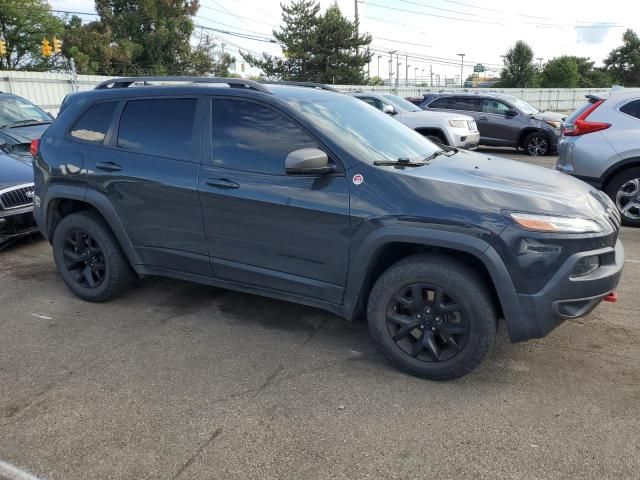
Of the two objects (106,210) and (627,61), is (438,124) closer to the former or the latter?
(106,210)

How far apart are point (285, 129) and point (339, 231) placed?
0.81 meters

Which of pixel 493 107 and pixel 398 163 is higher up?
pixel 493 107

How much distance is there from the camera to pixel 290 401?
3.14 m

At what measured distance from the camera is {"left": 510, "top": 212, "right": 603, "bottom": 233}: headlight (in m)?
2.96

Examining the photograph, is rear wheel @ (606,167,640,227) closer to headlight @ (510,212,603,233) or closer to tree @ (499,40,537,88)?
headlight @ (510,212,603,233)

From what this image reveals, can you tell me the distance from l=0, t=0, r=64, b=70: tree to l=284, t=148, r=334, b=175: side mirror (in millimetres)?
52163

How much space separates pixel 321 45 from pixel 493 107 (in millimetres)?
33882

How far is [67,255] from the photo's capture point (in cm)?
466

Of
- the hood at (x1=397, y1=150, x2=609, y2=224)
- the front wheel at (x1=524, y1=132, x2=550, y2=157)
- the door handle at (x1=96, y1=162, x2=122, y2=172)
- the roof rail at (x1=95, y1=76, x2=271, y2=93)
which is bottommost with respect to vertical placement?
the front wheel at (x1=524, y1=132, x2=550, y2=157)

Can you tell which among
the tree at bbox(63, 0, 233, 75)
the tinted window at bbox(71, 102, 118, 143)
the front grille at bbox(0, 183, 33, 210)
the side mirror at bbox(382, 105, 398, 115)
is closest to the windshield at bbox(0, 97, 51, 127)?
the front grille at bbox(0, 183, 33, 210)

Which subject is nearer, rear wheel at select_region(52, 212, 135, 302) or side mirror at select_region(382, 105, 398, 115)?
rear wheel at select_region(52, 212, 135, 302)

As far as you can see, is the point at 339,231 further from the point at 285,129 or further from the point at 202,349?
the point at 202,349

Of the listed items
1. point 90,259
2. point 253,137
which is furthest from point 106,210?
point 253,137

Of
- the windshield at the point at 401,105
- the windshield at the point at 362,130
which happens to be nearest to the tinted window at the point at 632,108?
the windshield at the point at 362,130
